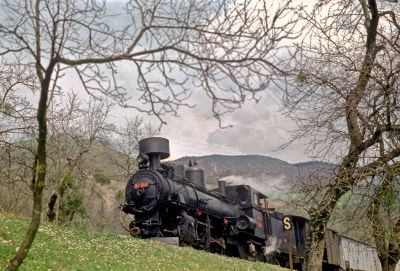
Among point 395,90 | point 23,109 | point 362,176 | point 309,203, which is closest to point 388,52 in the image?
point 395,90

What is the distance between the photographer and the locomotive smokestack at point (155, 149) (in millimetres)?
23734

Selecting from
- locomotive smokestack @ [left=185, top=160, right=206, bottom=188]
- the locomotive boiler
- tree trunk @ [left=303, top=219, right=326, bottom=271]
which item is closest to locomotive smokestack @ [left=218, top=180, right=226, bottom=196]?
the locomotive boiler

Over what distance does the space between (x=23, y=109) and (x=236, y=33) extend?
19.6 metres

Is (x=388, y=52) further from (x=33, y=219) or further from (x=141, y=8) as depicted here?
(x=33, y=219)

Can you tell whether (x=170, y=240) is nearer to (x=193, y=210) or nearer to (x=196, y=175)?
(x=193, y=210)

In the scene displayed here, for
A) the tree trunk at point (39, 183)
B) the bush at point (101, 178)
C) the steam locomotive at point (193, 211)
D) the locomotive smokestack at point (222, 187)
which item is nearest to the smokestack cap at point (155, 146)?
the steam locomotive at point (193, 211)

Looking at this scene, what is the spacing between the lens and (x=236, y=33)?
4.61 meters

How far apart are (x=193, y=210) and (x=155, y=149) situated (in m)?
3.27

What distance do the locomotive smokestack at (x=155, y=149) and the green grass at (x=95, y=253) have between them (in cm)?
455

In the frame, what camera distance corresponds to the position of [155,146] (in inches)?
937

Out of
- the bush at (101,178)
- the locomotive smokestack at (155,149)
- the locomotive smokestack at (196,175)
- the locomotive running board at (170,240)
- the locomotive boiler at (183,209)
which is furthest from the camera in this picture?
the bush at (101,178)

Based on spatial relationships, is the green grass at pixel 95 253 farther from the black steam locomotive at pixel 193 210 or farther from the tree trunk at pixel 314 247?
the tree trunk at pixel 314 247

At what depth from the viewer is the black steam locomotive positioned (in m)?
22.5

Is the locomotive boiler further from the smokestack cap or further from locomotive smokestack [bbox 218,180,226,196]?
locomotive smokestack [bbox 218,180,226,196]
